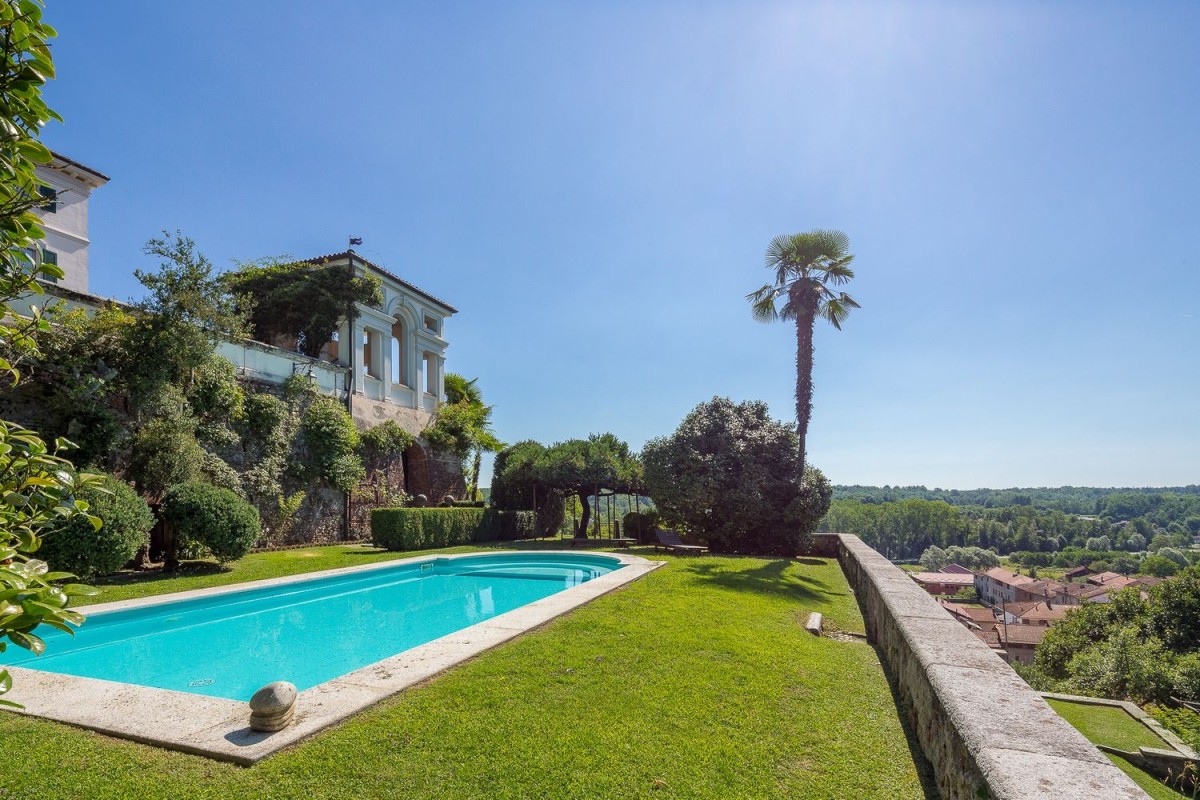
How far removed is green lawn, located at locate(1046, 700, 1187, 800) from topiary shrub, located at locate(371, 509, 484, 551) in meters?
14.0

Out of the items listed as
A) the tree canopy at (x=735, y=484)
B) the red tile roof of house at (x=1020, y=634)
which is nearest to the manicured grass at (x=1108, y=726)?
the tree canopy at (x=735, y=484)

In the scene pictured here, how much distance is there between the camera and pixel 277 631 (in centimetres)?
810

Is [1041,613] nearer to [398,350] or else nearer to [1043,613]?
[1043,613]

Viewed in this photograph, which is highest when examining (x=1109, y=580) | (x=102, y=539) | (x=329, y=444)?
(x=329, y=444)

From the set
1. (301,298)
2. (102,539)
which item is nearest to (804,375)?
(102,539)

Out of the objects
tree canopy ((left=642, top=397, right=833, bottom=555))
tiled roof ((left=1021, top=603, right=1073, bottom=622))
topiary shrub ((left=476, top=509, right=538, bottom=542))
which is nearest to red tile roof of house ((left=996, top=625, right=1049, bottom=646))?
tiled roof ((left=1021, top=603, right=1073, bottom=622))

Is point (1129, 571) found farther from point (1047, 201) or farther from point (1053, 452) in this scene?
point (1047, 201)

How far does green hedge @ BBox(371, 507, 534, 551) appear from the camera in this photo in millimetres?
15320

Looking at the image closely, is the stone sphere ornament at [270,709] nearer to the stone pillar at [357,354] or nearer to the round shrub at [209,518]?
the round shrub at [209,518]

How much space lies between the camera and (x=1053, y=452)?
32.9 meters

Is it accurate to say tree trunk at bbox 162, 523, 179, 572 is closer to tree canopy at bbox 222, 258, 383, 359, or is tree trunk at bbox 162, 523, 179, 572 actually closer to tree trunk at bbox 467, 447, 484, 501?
tree canopy at bbox 222, 258, 383, 359

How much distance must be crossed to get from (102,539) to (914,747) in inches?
435

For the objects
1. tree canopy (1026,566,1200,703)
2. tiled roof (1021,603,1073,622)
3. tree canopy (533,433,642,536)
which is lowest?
tiled roof (1021,603,1073,622)

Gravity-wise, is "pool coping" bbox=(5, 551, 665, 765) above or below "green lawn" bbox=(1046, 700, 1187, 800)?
above
